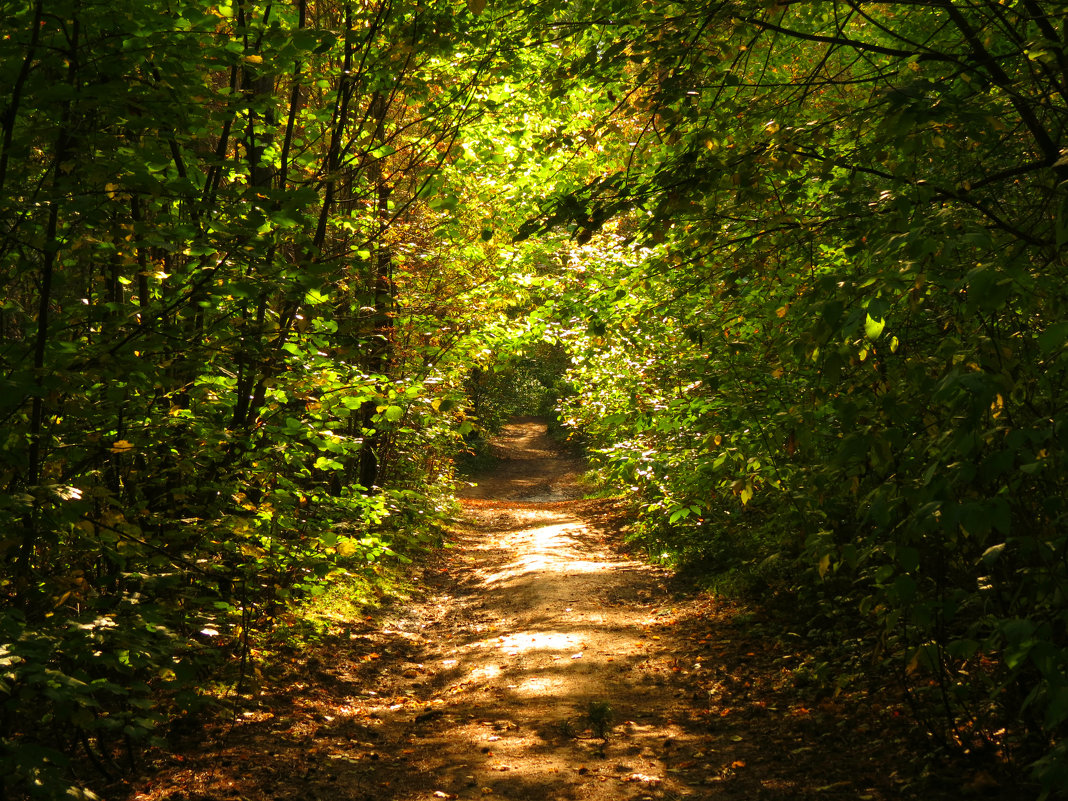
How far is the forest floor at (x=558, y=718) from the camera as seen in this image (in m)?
4.80

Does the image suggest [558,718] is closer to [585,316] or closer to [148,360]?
[585,316]

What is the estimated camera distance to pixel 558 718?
620 cm

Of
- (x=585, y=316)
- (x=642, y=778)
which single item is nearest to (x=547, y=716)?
(x=642, y=778)

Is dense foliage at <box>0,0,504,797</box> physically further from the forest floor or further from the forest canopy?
the forest floor

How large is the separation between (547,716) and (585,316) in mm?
3917

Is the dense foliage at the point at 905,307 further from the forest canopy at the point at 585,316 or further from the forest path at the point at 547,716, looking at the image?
the forest path at the point at 547,716

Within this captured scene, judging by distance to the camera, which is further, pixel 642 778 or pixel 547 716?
pixel 547 716

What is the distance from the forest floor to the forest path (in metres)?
0.02

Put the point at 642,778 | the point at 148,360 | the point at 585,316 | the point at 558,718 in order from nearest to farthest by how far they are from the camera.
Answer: the point at 148,360 < the point at 642,778 < the point at 558,718 < the point at 585,316

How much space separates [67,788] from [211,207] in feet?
9.40

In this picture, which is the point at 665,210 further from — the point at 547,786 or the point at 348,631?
the point at 348,631

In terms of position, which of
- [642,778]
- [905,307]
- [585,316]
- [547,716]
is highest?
[585,316]

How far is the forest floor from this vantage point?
4.80 m

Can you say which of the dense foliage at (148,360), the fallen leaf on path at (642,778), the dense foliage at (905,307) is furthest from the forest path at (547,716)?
the dense foliage at (905,307)
